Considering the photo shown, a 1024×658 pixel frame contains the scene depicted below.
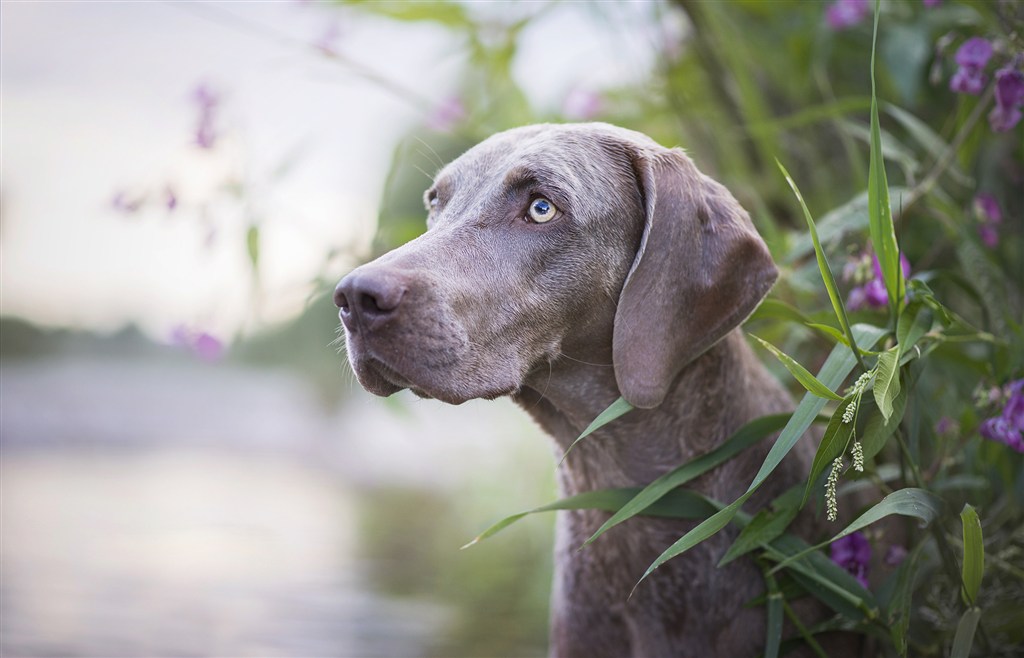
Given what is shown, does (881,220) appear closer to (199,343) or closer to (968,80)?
(968,80)

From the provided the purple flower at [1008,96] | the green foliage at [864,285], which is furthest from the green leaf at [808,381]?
the purple flower at [1008,96]

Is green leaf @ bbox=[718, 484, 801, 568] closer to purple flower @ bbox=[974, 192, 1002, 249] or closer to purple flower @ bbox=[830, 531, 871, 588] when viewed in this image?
purple flower @ bbox=[830, 531, 871, 588]

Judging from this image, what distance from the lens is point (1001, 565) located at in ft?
6.45

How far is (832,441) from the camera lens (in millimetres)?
1594

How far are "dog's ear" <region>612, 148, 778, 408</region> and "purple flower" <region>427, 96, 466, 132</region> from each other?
1.39 metres

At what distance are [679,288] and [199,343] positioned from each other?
1426mm

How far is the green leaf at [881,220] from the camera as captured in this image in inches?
66.4

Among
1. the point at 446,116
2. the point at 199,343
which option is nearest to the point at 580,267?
the point at 199,343

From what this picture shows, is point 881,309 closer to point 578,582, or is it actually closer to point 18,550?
point 578,582

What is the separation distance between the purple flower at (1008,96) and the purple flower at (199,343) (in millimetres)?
2044

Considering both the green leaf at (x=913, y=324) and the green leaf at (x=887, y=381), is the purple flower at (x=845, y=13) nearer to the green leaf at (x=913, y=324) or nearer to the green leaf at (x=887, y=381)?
the green leaf at (x=913, y=324)

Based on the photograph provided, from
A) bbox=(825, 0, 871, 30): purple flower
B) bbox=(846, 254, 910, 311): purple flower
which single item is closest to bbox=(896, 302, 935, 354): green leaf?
bbox=(846, 254, 910, 311): purple flower

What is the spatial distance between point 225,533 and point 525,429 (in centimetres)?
154

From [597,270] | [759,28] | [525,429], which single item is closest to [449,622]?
[525,429]
